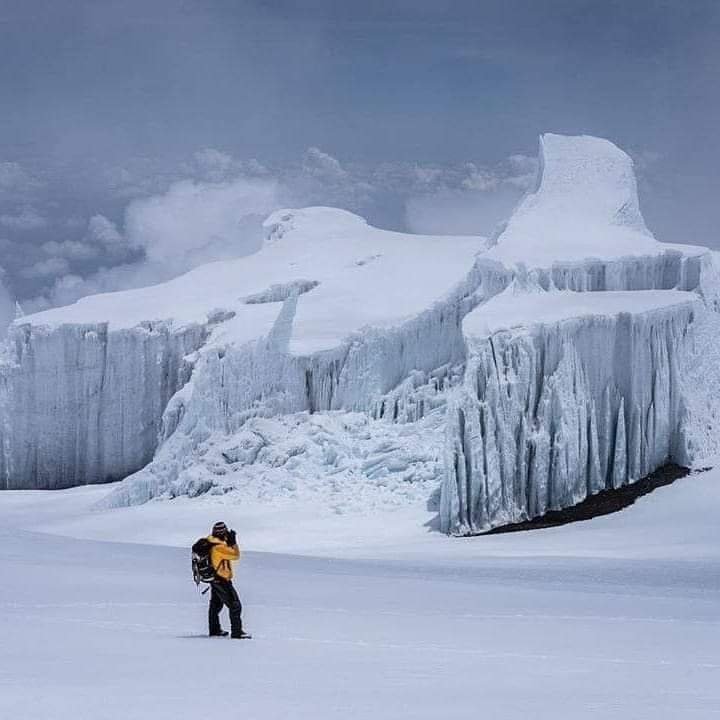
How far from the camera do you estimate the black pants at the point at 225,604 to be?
32.7ft

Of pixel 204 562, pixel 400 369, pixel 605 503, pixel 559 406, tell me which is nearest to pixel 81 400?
pixel 400 369

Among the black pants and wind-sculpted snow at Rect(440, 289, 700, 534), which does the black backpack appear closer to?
the black pants

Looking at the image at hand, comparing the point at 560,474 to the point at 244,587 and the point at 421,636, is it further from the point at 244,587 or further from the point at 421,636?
the point at 421,636

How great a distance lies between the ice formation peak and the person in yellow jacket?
1896 cm

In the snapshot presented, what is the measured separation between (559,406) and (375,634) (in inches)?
580

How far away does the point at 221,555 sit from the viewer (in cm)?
1003

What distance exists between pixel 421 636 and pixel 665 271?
1918 centimetres

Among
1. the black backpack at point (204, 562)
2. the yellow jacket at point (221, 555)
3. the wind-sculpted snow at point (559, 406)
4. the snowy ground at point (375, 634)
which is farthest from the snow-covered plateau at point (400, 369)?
the black backpack at point (204, 562)

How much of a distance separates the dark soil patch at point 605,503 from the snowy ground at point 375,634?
2.36 m

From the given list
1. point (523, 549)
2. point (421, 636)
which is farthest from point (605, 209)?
point (421, 636)

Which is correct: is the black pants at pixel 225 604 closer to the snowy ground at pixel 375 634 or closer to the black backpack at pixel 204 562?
the black backpack at pixel 204 562

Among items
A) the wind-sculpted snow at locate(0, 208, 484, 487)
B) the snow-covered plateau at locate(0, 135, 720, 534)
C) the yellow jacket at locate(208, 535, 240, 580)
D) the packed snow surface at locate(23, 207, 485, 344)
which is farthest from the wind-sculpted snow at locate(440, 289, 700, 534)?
the yellow jacket at locate(208, 535, 240, 580)

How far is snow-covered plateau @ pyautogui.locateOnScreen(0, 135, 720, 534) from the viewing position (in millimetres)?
24656

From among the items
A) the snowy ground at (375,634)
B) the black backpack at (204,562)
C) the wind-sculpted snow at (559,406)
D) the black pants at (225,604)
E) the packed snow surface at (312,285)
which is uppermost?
the packed snow surface at (312,285)
